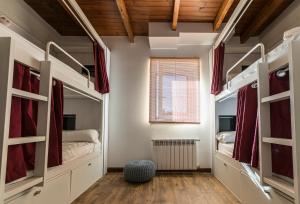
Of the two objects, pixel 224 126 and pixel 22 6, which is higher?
pixel 22 6

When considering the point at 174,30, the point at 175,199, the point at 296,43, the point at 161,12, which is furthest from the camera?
the point at 174,30

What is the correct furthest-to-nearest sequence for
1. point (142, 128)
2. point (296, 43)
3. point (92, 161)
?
point (142, 128) < point (92, 161) < point (296, 43)

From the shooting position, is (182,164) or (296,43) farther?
(182,164)

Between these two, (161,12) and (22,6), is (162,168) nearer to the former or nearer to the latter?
(161,12)

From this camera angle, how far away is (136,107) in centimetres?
429

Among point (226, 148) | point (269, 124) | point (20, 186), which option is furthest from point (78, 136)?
point (269, 124)

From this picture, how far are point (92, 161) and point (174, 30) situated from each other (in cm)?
255

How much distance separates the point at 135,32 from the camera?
4281 millimetres

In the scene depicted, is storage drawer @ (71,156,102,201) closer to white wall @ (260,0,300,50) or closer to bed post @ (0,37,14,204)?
bed post @ (0,37,14,204)

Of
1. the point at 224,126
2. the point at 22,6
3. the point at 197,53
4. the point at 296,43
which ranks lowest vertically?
the point at 224,126

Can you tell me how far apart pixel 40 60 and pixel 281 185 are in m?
2.04

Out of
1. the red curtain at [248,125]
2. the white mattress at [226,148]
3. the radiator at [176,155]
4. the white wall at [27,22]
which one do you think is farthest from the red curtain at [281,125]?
the white wall at [27,22]

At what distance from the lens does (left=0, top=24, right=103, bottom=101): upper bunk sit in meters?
1.47

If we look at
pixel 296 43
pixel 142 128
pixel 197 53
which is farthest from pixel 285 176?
pixel 197 53
